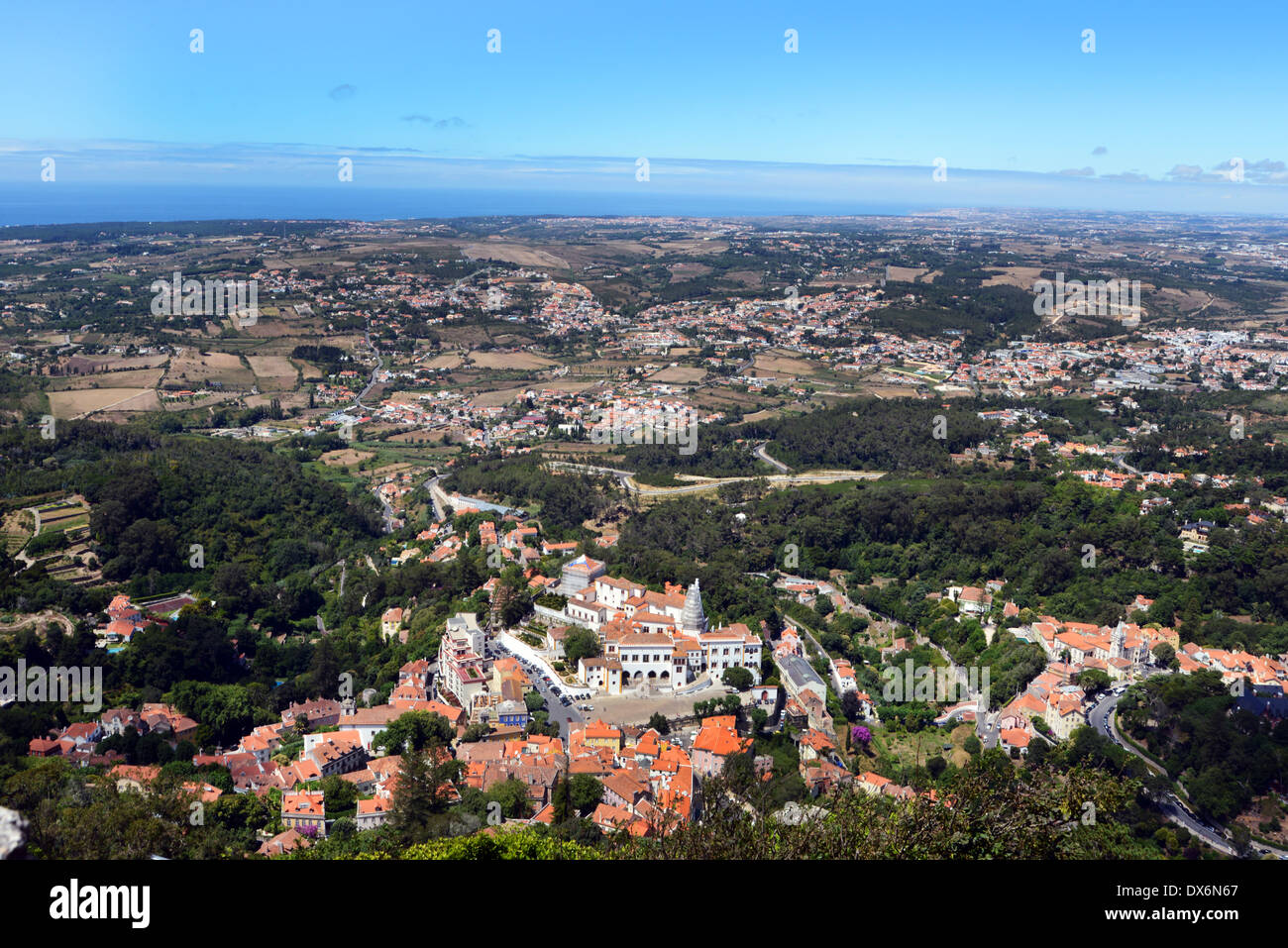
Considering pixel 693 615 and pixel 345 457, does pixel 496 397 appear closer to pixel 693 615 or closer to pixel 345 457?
pixel 345 457

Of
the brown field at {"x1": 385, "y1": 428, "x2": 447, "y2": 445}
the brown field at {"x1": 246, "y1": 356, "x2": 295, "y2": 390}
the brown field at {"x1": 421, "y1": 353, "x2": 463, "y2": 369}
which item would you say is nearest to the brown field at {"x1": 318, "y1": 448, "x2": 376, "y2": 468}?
the brown field at {"x1": 385, "y1": 428, "x2": 447, "y2": 445}

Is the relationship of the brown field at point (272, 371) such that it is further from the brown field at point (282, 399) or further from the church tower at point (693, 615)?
the church tower at point (693, 615)

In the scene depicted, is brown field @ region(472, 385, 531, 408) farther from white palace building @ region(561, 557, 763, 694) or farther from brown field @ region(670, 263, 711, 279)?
brown field @ region(670, 263, 711, 279)

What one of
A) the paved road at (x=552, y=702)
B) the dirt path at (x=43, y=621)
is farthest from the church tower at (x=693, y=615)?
the dirt path at (x=43, y=621)

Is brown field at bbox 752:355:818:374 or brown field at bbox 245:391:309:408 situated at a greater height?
brown field at bbox 752:355:818:374

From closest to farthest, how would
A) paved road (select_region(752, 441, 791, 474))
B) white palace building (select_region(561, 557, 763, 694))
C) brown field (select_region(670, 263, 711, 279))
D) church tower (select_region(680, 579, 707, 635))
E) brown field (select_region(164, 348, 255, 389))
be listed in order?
white palace building (select_region(561, 557, 763, 694)) → church tower (select_region(680, 579, 707, 635)) → paved road (select_region(752, 441, 791, 474)) → brown field (select_region(164, 348, 255, 389)) → brown field (select_region(670, 263, 711, 279))
